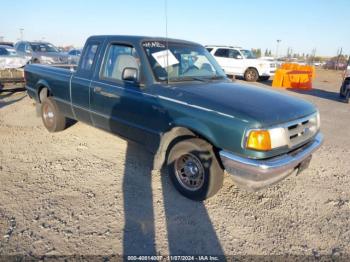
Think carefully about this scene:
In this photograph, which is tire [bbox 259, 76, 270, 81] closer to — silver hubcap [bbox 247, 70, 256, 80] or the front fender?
silver hubcap [bbox 247, 70, 256, 80]

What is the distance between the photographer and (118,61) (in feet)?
14.1

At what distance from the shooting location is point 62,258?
8.44 feet

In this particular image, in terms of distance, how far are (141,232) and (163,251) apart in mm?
356

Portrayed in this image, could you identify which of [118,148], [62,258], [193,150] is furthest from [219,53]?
[62,258]

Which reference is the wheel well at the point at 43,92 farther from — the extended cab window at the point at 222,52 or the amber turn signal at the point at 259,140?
the extended cab window at the point at 222,52

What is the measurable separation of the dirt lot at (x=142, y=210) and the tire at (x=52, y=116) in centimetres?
81

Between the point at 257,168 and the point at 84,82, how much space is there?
10.5 feet

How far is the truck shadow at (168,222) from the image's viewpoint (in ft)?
9.06

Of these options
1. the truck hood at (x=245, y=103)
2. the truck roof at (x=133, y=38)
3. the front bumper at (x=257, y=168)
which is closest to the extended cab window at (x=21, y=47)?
the truck roof at (x=133, y=38)

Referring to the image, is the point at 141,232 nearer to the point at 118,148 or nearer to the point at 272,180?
the point at 272,180

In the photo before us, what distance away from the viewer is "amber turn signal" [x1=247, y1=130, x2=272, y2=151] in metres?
2.90

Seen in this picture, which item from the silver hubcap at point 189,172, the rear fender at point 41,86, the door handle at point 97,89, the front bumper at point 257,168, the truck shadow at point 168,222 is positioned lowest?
the truck shadow at point 168,222

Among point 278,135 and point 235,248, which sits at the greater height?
point 278,135

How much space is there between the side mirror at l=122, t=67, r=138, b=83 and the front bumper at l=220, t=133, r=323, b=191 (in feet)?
5.28
